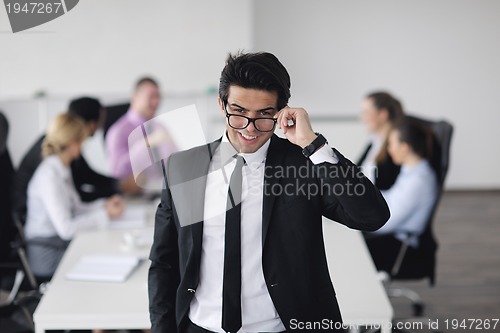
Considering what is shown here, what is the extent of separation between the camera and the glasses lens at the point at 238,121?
1.53m

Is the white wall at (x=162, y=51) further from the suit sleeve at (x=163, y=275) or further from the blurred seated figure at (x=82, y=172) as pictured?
the suit sleeve at (x=163, y=275)

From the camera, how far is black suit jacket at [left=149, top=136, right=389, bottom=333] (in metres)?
1.64

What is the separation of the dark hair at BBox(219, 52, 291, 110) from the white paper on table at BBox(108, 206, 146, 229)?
5.69 ft

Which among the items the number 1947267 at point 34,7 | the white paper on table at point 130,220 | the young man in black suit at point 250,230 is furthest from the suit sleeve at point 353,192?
the white paper on table at point 130,220

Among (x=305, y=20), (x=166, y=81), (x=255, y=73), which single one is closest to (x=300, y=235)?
(x=255, y=73)

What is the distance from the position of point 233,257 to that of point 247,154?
0.25 metres

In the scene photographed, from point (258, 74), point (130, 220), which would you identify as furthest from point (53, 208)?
point (258, 74)

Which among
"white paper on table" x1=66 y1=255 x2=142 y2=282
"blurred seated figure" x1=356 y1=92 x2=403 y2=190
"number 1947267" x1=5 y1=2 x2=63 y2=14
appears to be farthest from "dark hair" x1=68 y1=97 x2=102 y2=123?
"number 1947267" x1=5 y1=2 x2=63 y2=14

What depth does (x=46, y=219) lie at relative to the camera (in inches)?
123

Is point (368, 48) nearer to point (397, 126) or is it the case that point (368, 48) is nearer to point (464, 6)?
point (464, 6)

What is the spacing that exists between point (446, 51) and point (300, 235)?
4397 millimetres

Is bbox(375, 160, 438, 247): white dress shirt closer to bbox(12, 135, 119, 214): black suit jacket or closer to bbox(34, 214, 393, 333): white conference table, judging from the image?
bbox(34, 214, 393, 333): white conference table

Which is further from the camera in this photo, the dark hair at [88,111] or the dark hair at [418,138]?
the dark hair at [88,111]

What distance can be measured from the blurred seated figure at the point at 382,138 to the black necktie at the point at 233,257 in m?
1.88
